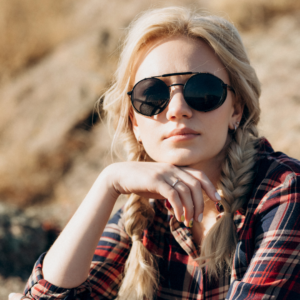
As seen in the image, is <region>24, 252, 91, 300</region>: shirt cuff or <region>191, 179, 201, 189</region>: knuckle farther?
<region>24, 252, 91, 300</region>: shirt cuff

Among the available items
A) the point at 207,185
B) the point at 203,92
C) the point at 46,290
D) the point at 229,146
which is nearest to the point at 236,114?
the point at 229,146

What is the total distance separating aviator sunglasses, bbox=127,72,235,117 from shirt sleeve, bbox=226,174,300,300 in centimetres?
56

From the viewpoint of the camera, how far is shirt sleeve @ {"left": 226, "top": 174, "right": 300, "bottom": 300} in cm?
130

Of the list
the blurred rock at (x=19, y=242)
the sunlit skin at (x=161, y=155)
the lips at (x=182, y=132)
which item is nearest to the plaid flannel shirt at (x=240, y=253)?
the sunlit skin at (x=161, y=155)

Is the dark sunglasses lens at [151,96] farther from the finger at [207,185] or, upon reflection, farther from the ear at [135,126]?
the finger at [207,185]

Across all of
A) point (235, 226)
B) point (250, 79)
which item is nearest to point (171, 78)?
point (250, 79)

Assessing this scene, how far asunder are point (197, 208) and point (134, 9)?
306 inches

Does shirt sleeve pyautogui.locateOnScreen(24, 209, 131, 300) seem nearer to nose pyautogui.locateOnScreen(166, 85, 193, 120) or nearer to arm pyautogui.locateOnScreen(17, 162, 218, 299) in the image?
arm pyautogui.locateOnScreen(17, 162, 218, 299)

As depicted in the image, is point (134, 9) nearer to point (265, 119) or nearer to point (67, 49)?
point (67, 49)

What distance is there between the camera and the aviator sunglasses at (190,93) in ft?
5.22

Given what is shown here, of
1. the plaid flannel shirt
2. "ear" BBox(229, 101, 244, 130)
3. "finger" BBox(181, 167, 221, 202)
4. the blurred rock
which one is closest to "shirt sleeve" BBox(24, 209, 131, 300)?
the plaid flannel shirt

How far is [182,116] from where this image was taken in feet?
5.25

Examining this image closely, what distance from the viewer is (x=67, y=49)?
820cm

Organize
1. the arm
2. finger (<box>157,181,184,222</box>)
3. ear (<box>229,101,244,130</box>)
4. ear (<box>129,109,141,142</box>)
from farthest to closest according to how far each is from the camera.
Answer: ear (<box>129,109,141,142</box>) → ear (<box>229,101,244,130</box>) → the arm → finger (<box>157,181,184,222</box>)
